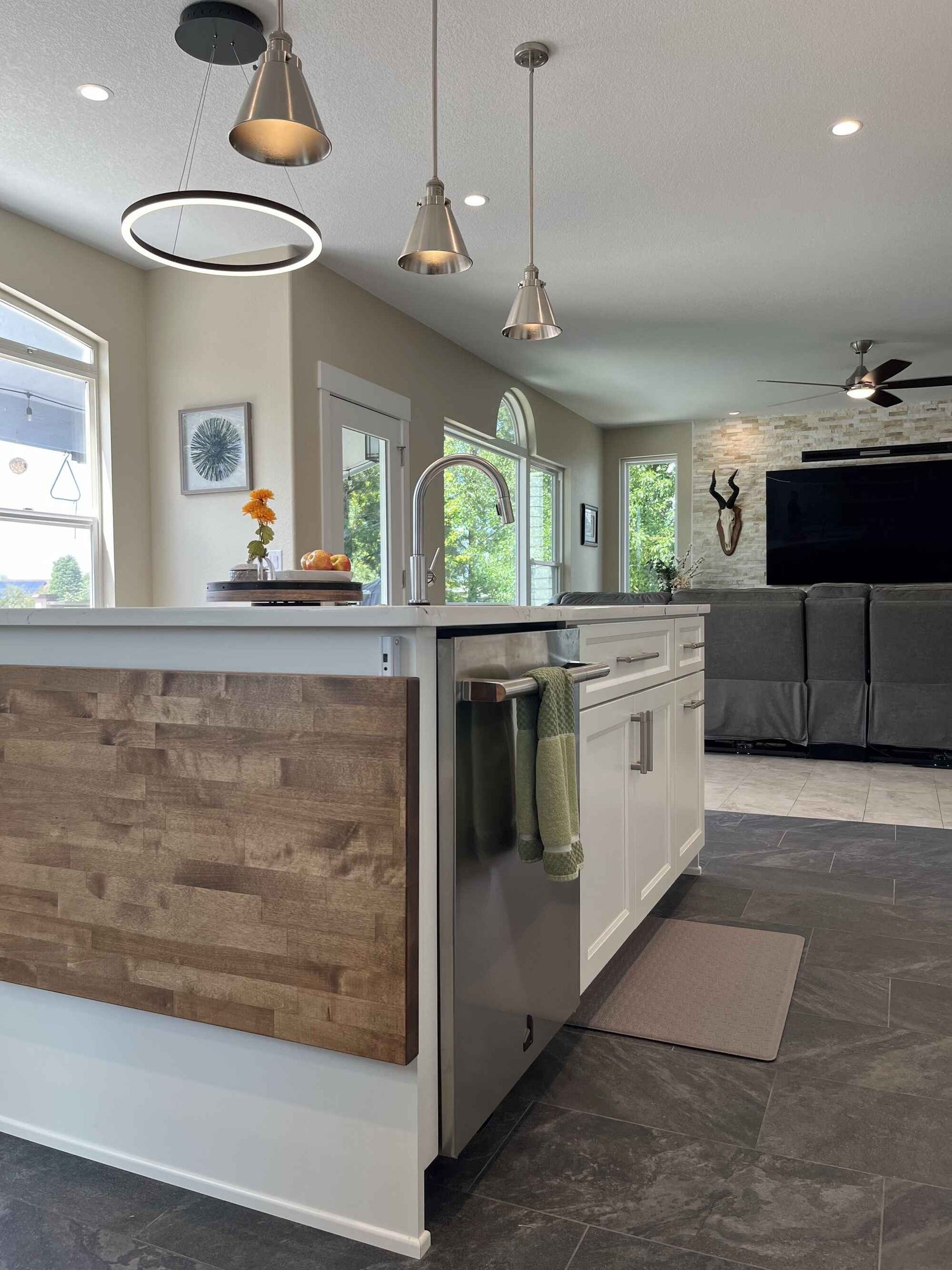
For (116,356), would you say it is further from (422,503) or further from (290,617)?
(290,617)

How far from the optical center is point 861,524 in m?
9.16

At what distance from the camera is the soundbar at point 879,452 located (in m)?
8.82

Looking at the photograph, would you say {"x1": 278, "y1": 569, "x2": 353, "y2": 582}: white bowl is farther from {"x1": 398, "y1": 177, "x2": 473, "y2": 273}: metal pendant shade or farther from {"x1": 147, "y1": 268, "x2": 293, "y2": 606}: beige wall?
{"x1": 147, "y1": 268, "x2": 293, "y2": 606}: beige wall

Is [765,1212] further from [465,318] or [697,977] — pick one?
[465,318]

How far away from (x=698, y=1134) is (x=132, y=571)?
426cm

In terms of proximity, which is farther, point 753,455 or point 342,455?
point 753,455

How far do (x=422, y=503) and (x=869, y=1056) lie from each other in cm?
146

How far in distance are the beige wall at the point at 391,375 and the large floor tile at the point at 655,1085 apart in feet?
11.3

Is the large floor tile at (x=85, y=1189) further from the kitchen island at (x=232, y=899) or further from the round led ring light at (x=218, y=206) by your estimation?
the round led ring light at (x=218, y=206)

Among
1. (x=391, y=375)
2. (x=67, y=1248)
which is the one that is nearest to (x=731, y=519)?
(x=391, y=375)

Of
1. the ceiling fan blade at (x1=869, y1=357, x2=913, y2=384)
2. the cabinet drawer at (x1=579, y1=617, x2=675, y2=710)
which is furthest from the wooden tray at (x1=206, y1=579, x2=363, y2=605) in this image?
the ceiling fan blade at (x1=869, y1=357, x2=913, y2=384)

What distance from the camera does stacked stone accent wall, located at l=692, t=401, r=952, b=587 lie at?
9.17 meters

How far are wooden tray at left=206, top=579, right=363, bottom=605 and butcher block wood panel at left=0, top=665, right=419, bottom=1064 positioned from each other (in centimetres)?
46

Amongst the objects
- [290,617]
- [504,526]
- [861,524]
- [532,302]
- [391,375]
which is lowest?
[290,617]
